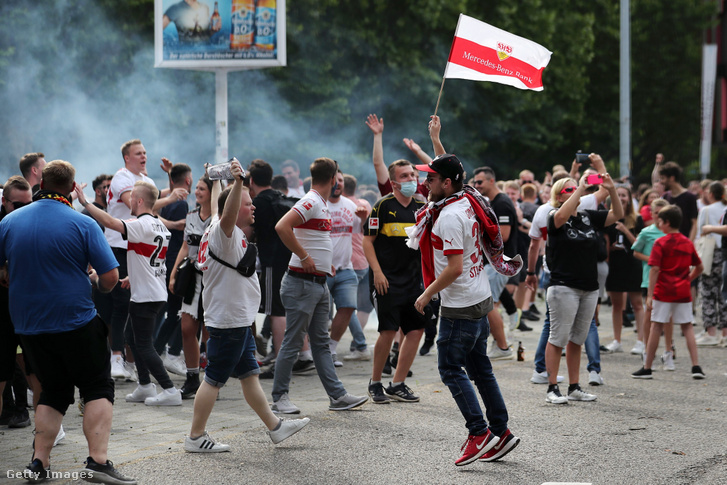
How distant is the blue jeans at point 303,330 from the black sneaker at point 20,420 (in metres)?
1.80

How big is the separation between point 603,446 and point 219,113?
30.0 feet

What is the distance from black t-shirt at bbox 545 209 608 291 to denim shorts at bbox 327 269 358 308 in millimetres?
2442

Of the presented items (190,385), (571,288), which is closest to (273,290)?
(190,385)

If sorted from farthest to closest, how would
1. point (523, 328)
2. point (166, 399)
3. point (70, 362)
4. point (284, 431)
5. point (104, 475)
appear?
point (523, 328) → point (166, 399) → point (284, 431) → point (70, 362) → point (104, 475)

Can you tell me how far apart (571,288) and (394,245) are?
150 centimetres

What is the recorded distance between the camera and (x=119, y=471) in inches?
223

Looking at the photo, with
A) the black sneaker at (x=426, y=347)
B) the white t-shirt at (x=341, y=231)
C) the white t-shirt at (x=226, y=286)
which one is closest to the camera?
the white t-shirt at (x=226, y=286)

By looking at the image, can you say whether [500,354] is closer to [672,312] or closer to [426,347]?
[426,347]

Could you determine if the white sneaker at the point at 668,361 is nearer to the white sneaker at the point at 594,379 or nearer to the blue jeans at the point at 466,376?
the white sneaker at the point at 594,379

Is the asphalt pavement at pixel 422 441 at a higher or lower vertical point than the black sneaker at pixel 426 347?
higher

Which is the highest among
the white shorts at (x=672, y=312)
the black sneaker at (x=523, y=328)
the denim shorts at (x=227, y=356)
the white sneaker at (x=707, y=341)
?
the denim shorts at (x=227, y=356)

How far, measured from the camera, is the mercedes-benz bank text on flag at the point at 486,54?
825 cm

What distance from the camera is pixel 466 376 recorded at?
19.4ft

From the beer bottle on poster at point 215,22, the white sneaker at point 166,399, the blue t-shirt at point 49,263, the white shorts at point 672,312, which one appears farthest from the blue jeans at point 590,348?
the beer bottle on poster at point 215,22
